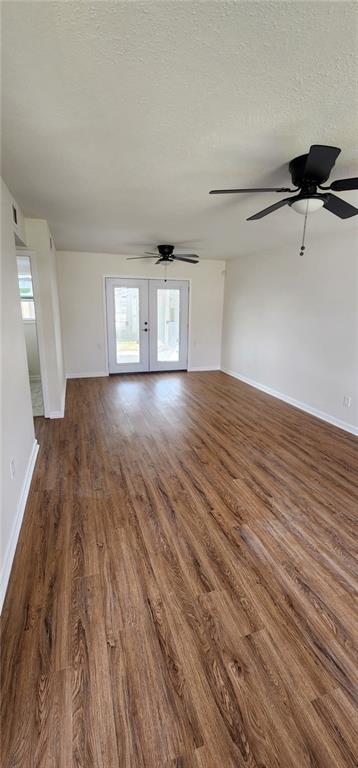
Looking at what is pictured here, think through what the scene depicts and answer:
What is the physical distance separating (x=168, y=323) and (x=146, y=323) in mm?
491

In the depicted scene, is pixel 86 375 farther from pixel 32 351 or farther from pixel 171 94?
pixel 171 94

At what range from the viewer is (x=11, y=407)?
207 centimetres

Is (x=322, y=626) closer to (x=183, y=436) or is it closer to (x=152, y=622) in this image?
(x=152, y=622)

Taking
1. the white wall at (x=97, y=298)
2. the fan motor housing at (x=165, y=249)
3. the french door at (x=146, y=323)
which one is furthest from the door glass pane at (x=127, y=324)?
the fan motor housing at (x=165, y=249)

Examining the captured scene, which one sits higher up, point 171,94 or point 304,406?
point 171,94

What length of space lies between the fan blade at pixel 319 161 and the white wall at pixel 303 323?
2158 millimetres

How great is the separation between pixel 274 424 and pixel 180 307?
352 cm

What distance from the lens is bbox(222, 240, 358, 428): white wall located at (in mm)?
Result: 3719

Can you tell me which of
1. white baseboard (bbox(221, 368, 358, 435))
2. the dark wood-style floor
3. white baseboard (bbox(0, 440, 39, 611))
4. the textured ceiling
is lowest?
the dark wood-style floor

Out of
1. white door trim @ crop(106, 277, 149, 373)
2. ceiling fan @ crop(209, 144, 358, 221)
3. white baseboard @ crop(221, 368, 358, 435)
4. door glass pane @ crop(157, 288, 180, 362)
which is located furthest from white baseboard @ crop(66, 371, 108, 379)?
ceiling fan @ crop(209, 144, 358, 221)

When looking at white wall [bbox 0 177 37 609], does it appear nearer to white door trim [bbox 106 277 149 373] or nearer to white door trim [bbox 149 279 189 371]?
white door trim [bbox 106 277 149 373]

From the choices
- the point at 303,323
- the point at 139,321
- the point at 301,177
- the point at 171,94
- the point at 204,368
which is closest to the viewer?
the point at 171,94

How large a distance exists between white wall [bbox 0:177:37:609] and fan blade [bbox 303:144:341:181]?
198 cm

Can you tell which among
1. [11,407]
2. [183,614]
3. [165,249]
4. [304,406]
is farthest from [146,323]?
[183,614]
